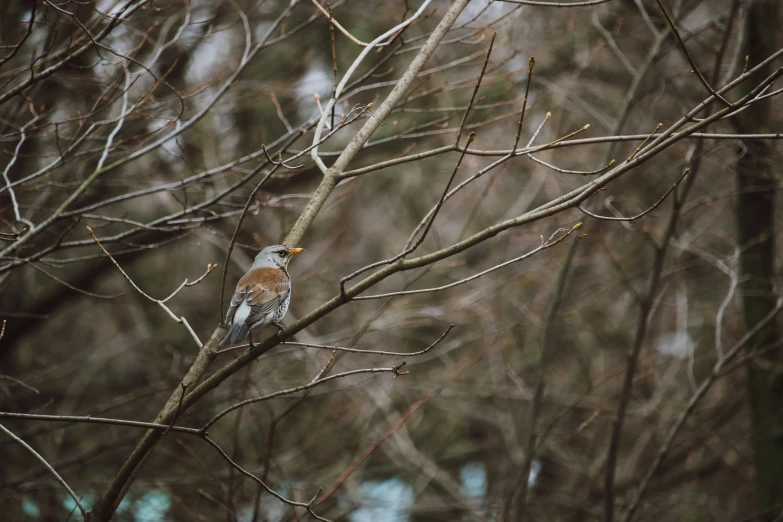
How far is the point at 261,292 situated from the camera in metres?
4.14

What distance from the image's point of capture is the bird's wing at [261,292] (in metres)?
3.93

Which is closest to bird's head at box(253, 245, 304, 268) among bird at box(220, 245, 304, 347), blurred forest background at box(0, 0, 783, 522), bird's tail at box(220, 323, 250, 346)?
bird at box(220, 245, 304, 347)

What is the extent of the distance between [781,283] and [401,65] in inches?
198

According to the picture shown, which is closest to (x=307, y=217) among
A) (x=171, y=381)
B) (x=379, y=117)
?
(x=379, y=117)

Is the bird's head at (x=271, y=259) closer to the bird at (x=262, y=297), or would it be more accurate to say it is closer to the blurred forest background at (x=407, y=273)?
the bird at (x=262, y=297)

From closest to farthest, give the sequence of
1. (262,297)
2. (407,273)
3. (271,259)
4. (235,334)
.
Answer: (235,334), (262,297), (271,259), (407,273)

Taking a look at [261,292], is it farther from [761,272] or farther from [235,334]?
[761,272]

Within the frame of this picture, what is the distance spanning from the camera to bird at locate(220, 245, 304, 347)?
3709 mm

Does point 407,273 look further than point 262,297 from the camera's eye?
Yes

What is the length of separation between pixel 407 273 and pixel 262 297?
4829mm

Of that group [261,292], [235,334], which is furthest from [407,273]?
[235,334]

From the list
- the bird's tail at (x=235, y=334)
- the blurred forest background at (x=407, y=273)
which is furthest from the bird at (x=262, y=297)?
the blurred forest background at (x=407, y=273)

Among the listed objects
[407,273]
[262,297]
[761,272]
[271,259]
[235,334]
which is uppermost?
[407,273]

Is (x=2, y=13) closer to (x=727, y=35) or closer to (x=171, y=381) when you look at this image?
(x=171, y=381)
